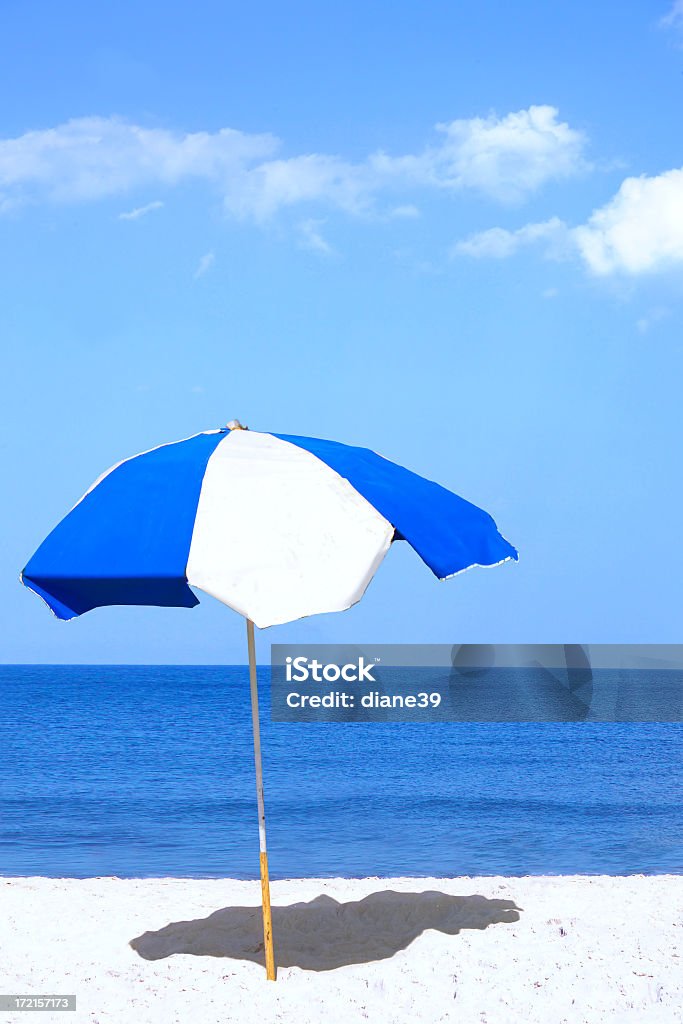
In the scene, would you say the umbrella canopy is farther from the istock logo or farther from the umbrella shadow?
the istock logo

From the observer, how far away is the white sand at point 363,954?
4.95 m

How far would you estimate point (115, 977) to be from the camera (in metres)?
5.42

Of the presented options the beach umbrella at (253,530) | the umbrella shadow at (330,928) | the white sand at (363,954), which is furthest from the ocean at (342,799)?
the beach umbrella at (253,530)

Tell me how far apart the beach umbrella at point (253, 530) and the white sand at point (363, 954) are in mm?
433

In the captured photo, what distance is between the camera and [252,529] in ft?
14.7

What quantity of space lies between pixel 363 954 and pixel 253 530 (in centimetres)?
277

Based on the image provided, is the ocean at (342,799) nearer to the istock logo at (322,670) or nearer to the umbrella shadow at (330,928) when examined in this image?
the istock logo at (322,670)

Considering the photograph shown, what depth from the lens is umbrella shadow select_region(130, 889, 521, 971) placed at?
580cm

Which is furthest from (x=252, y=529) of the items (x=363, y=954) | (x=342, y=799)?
(x=342, y=799)

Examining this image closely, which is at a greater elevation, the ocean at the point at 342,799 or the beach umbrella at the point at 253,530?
the beach umbrella at the point at 253,530

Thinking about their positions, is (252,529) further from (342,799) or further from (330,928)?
(342,799)

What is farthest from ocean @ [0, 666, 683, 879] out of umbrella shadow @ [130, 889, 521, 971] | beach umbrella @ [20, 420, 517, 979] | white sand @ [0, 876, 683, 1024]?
beach umbrella @ [20, 420, 517, 979]

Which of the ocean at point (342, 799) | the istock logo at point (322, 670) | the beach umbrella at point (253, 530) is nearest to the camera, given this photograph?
the beach umbrella at point (253, 530)
